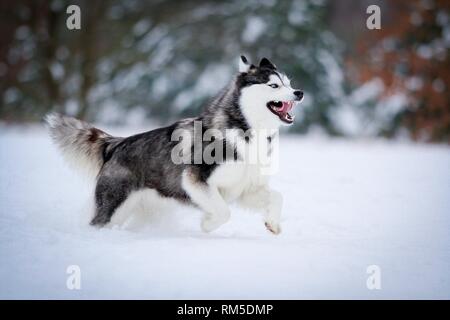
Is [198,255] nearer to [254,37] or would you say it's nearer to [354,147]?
[354,147]

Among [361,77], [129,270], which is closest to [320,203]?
[129,270]

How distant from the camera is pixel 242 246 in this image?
4.76 metres

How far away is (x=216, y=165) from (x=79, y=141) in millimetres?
1581

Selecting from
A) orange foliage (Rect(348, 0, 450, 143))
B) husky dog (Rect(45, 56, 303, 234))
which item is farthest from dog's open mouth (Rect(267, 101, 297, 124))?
orange foliage (Rect(348, 0, 450, 143))

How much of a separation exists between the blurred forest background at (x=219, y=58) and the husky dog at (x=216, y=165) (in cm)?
996

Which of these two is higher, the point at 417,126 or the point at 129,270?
the point at 417,126

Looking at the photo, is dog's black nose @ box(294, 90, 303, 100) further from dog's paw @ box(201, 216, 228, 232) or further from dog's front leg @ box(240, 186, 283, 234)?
dog's paw @ box(201, 216, 228, 232)

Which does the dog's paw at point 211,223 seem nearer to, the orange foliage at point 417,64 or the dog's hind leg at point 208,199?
the dog's hind leg at point 208,199

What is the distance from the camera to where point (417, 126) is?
49.8 feet

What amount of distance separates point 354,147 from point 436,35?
528cm

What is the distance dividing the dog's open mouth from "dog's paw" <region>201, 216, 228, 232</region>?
3.44 feet
